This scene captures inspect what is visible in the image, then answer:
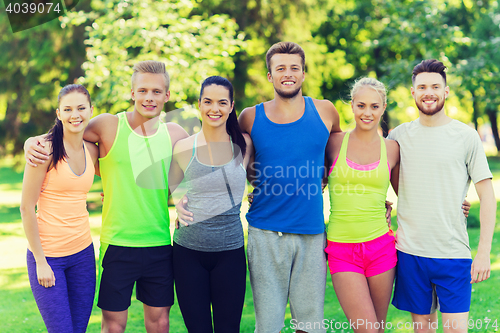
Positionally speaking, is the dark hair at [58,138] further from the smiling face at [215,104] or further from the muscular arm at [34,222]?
the smiling face at [215,104]

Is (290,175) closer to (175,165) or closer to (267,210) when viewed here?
(267,210)

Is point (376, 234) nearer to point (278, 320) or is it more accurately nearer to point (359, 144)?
point (359, 144)

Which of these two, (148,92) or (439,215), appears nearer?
(439,215)

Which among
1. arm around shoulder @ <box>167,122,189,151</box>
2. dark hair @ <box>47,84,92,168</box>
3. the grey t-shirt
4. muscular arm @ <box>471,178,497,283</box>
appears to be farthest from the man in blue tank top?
dark hair @ <box>47,84,92,168</box>

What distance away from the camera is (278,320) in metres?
3.42

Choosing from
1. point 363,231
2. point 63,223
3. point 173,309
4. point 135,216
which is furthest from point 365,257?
point 173,309

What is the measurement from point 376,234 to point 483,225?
0.80m

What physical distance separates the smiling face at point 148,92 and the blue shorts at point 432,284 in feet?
7.15

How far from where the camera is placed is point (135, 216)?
3248 millimetres

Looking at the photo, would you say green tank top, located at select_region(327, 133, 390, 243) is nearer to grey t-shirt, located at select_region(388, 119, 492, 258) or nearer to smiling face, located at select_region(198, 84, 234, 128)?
grey t-shirt, located at select_region(388, 119, 492, 258)

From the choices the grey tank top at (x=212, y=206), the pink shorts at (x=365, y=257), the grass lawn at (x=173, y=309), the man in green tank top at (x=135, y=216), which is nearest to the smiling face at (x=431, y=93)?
the pink shorts at (x=365, y=257)

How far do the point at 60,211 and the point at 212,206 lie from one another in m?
1.03

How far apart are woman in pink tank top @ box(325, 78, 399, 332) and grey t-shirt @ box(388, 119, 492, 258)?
0.19 meters

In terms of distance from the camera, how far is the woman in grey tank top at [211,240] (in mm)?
3148
